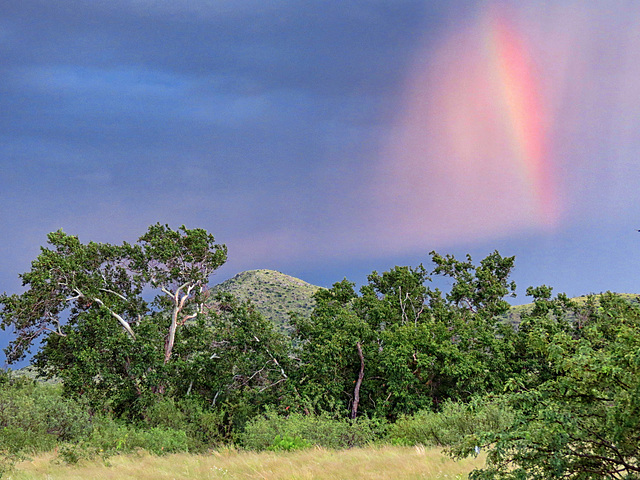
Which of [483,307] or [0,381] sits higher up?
[483,307]

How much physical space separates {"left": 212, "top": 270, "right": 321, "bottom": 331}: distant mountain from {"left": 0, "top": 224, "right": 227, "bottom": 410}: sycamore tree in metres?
43.3

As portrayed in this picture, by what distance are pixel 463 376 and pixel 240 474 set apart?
19.4 metres

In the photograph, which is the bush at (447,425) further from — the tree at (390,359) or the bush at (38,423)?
the bush at (38,423)

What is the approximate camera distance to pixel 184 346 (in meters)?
34.4

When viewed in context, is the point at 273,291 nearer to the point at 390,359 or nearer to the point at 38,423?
the point at 390,359

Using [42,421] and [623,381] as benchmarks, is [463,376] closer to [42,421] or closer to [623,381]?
[42,421]

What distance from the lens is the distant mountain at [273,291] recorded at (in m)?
91.5

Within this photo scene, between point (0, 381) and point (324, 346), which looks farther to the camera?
point (0, 381)

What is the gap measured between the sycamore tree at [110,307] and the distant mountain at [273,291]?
142 ft

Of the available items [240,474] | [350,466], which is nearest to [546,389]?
[350,466]

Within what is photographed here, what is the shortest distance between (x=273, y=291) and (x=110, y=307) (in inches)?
2850

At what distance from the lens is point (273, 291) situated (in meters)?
107

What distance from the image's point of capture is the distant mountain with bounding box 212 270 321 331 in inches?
3602

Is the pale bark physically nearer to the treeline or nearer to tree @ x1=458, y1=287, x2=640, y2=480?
the treeline
